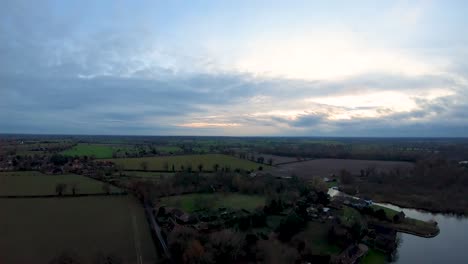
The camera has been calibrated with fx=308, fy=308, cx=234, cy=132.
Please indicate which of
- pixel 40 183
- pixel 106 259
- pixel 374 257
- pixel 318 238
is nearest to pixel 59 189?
pixel 40 183

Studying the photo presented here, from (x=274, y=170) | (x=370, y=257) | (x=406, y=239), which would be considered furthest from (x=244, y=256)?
(x=274, y=170)

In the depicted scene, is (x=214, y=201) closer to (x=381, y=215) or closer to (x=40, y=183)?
(x=381, y=215)

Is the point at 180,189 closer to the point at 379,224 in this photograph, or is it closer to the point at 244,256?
the point at 244,256

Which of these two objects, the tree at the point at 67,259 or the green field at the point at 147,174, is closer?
the tree at the point at 67,259

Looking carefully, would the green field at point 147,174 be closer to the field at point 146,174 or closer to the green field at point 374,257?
the field at point 146,174

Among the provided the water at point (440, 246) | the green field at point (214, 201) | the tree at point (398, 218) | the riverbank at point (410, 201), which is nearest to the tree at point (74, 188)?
the green field at point (214, 201)
